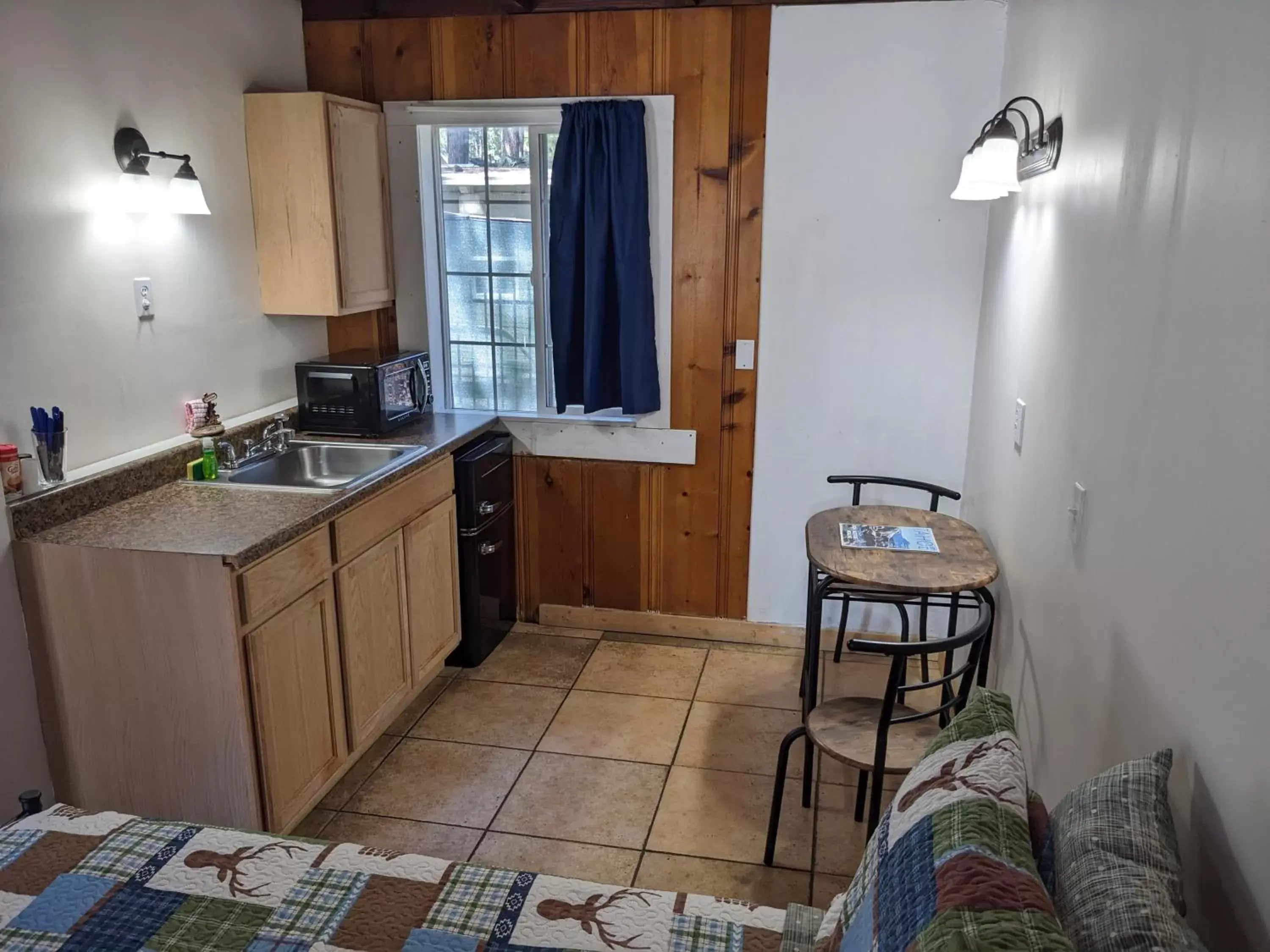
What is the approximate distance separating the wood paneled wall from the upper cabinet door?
279mm

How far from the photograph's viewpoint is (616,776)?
9.73 feet

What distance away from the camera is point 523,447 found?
3.92 m

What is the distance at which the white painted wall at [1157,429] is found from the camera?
1270 mm

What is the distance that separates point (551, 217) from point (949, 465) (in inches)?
70.6

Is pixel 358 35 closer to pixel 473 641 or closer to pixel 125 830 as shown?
pixel 473 641

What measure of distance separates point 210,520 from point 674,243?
1981 mm

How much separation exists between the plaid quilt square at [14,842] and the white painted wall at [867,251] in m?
2.69

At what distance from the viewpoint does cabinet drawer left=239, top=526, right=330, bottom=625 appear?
2.27 metres

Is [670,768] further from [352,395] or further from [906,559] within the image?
[352,395]

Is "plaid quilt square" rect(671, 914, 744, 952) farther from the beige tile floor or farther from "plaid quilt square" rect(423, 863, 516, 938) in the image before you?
the beige tile floor

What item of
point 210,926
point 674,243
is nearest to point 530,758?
point 210,926

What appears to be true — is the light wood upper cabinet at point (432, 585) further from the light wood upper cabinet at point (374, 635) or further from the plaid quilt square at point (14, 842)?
the plaid quilt square at point (14, 842)

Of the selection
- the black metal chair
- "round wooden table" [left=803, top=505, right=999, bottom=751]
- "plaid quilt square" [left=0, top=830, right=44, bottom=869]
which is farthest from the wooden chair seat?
"plaid quilt square" [left=0, top=830, right=44, bottom=869]

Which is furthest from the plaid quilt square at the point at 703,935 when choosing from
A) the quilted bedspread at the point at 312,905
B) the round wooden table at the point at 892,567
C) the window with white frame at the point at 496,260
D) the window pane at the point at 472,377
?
the window pane at the point at 472,377
